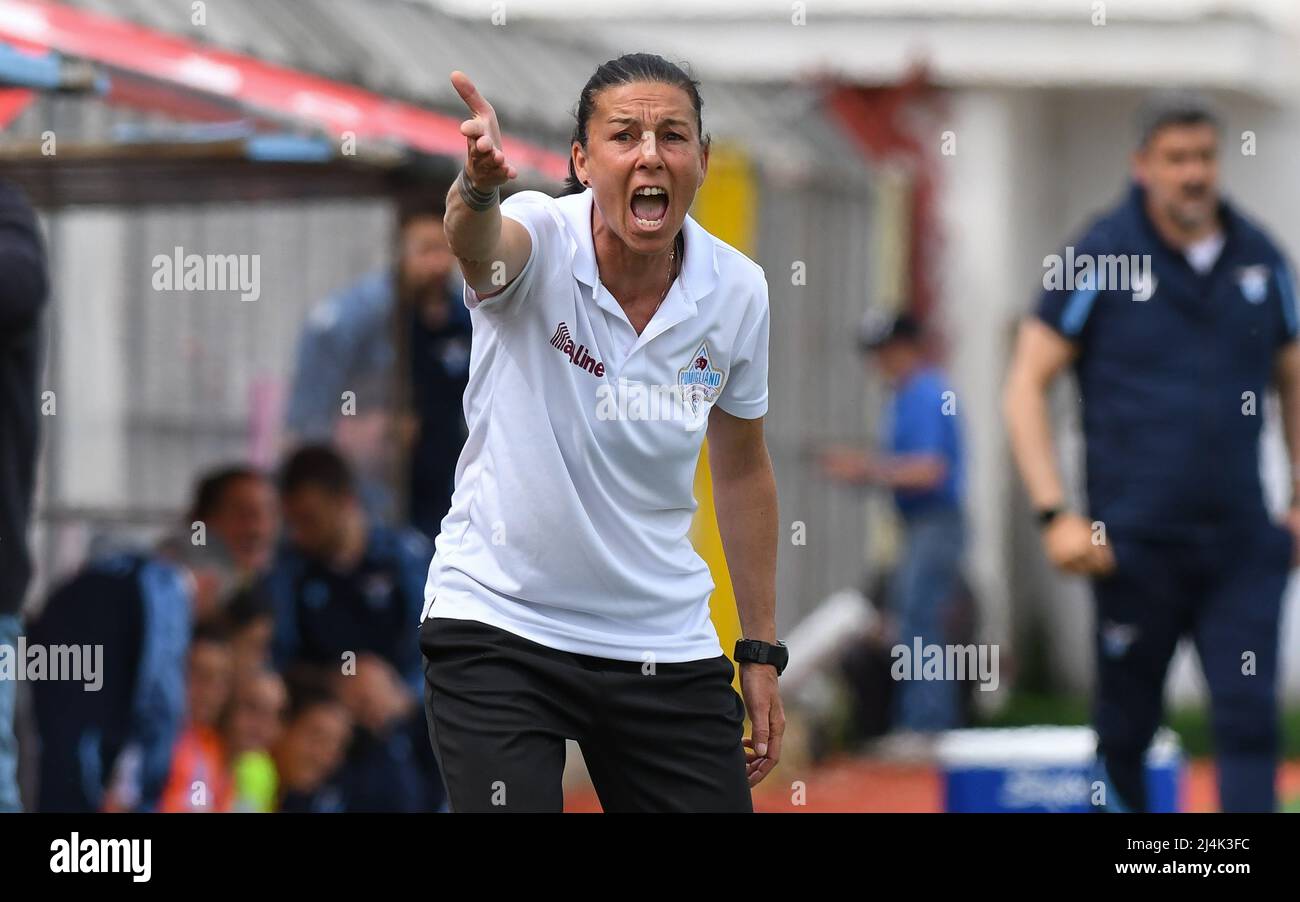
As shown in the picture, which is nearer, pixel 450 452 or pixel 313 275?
pixel 450 452

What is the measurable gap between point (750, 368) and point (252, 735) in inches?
162

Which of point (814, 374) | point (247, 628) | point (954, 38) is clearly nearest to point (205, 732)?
point (247, 628)

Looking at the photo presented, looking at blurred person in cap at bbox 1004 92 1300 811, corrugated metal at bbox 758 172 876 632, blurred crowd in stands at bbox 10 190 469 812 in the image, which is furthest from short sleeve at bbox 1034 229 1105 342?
corrugated metal at bbox 758 172 876 632

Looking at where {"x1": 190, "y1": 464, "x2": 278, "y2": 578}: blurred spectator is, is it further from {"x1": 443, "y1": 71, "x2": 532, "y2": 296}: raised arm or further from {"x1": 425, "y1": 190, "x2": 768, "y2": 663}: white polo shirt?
{"x1": 443, "y1": 71, "x2": 532, "y2": 296}: raised arm

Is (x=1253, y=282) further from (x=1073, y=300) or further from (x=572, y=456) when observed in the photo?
(x=572, y=456)

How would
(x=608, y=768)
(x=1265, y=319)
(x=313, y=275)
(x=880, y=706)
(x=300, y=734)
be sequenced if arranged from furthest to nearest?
(x=880, y=706)
(x=313, y=275)
(x=300, y=734)
(x=1265, y=319)
(x=608, y=768)

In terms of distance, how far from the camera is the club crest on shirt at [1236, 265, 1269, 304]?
6898 millimetres

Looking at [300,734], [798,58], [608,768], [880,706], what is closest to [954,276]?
[798,58]

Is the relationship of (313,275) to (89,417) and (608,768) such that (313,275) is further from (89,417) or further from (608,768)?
(608,768)

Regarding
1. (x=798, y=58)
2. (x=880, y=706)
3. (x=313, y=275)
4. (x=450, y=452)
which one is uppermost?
(x=798, y=58)

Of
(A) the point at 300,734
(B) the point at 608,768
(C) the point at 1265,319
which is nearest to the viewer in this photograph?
(B) the point at 608,768

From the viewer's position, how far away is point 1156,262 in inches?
273

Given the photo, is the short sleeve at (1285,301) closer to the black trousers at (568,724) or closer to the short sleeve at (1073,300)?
the short sleeve at (1073,300)
